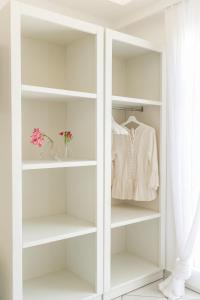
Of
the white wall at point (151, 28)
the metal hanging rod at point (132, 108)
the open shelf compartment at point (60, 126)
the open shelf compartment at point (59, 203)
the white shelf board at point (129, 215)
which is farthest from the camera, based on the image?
the metal hanging rod at point (132, 108)

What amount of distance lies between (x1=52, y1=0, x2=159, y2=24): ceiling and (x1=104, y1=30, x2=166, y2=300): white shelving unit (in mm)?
365

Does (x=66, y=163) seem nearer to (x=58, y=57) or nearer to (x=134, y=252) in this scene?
(x=58, y=57)

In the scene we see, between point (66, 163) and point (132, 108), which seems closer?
point (66, 163)

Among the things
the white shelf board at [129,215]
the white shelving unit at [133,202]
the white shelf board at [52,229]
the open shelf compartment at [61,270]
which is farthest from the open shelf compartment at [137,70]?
the open shelf compartment at [61,270]

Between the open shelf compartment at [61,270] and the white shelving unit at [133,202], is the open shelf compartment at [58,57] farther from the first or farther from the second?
the open shelf compartment at [61,270]

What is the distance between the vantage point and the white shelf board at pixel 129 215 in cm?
233

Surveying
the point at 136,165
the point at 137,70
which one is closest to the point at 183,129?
the point at 136,165

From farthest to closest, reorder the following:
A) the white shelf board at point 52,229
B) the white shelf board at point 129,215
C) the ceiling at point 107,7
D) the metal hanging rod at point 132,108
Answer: the metal hanging rod at point 132,108 < the ceiling at point 107,7 < the white shelf board at point 129,215 < the white shelf board at point 52,229

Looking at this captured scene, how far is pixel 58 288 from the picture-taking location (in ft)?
7.27

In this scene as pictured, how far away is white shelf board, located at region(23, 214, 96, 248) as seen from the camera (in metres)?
1.89

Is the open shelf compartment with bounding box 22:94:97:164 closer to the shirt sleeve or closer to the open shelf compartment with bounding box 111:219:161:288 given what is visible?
the shirt sleeve

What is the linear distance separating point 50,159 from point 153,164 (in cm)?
88

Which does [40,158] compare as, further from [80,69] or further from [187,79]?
[187,79]

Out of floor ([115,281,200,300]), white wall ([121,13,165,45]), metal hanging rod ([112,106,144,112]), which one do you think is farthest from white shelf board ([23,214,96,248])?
white wall ([121,13,165,45])
